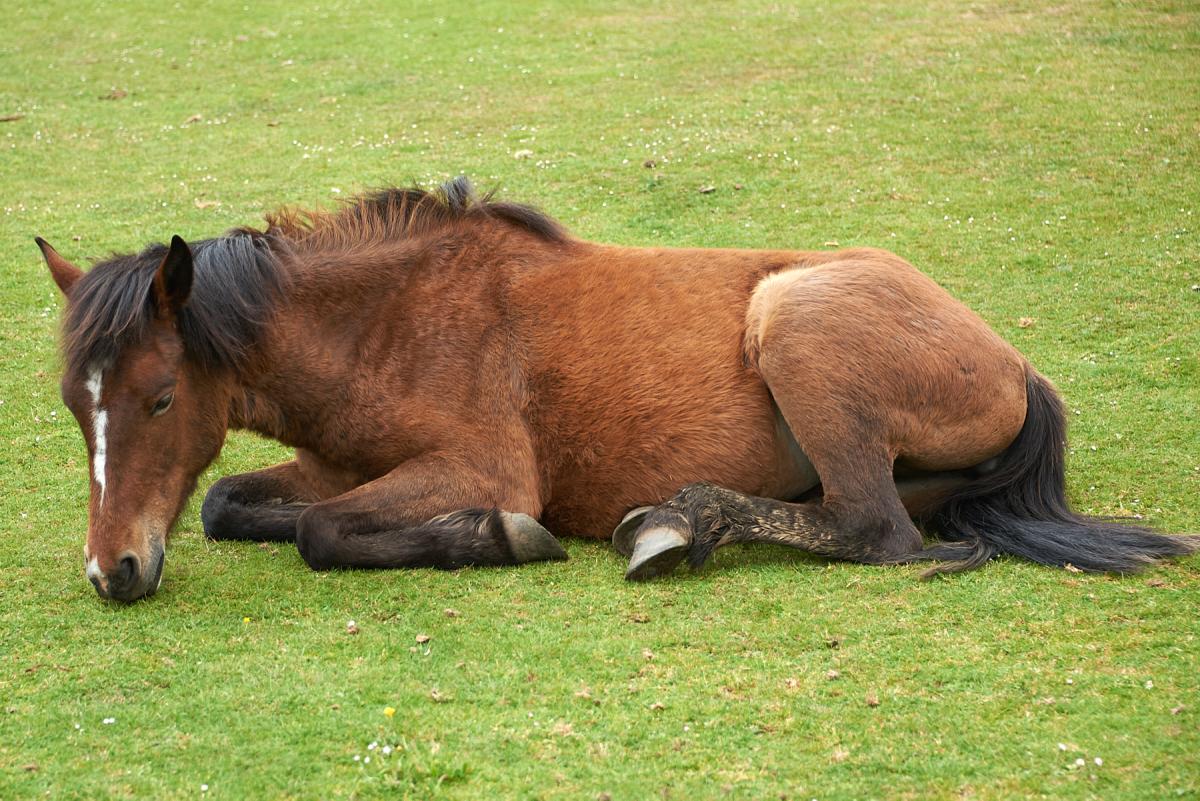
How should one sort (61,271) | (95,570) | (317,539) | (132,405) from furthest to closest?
(317,539), (61,271), (132,405), (95,570)

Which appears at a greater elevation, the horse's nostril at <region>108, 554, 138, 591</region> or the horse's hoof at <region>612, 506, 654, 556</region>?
the horse's nostril at <region>108, 554, 138, 591</region>

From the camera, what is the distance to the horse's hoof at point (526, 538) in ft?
19.7

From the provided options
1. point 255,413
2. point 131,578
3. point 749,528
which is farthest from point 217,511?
point 749,528

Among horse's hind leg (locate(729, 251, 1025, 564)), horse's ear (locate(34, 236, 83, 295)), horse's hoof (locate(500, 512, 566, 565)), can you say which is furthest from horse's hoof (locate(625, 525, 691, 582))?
horse's ear (locate(34, 236, 83, 295))

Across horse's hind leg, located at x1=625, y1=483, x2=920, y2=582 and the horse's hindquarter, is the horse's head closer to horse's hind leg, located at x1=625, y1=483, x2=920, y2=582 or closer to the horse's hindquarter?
the horse's hindquarter

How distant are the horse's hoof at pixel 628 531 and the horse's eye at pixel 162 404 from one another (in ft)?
7.20

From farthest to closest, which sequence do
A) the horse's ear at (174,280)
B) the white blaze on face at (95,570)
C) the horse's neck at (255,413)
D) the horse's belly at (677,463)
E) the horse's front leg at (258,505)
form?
the horse's front leg at (258,505), the horse's belly at (677,463), the horse's neck at (255,413), the horse's ear at (174,280), the white blaze on face at (95,570)

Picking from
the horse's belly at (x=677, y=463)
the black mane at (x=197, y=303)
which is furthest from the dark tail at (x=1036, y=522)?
the black mane at (x=197, y=303)

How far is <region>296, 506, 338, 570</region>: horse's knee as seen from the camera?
5.91 metres

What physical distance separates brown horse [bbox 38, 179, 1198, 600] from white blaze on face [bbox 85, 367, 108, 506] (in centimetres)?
26

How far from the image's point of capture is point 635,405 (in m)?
6.36

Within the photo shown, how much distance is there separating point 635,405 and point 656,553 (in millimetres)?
968

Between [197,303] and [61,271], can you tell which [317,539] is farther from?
[61,271]

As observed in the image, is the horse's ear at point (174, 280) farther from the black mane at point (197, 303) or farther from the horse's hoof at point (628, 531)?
the horse's hoof at point (628, 531)
